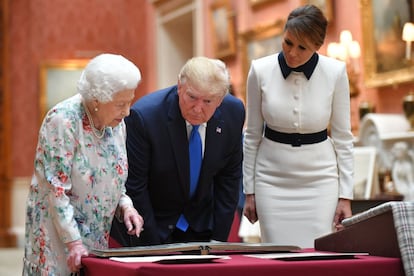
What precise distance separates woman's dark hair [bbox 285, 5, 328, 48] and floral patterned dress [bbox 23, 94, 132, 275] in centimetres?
118

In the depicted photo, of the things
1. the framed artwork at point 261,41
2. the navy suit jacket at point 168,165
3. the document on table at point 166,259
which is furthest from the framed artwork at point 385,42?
the document on table at point 166,259

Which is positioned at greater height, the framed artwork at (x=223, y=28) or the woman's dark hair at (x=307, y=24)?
the framed artwork at (x=223, y=28)

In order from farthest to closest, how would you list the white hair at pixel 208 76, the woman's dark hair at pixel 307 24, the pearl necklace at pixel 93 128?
the woman's dark hair at pixel 307 24 < the white hair at pixel 208 76 < the pearl necklace at pixel 93 128

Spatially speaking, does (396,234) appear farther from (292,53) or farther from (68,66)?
(68,66)

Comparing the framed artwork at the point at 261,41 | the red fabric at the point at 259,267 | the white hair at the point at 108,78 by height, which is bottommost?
the red fabric at the point at 259,267

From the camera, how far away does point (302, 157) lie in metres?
4.50

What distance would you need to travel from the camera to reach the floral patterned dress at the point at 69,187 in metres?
3.44

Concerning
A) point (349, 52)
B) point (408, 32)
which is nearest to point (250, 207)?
point (408, 32)

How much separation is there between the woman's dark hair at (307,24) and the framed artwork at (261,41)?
8743 mm

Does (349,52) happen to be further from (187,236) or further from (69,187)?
(69,187)

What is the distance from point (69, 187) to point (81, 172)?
8cm

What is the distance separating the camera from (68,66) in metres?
19.0

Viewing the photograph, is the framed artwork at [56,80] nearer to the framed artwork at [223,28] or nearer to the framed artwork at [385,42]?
the framed artwork at [223,28]

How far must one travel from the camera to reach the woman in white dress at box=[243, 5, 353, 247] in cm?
450
